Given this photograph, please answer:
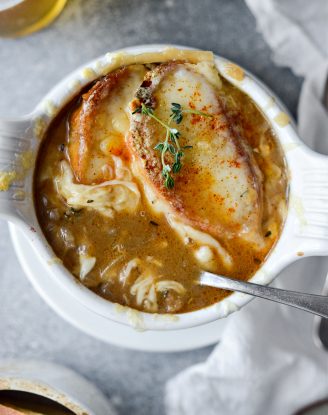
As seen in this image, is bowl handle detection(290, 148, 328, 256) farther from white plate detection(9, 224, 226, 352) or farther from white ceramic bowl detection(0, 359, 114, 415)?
white ceramic bowl detection(0, 359, 114, 415)

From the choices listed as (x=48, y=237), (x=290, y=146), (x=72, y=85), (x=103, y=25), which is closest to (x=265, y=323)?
(x=290, y=146)

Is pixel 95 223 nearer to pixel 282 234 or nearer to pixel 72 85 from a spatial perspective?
pixel 72 85

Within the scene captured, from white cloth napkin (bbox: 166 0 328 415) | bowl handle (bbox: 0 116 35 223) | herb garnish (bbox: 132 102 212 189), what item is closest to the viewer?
bowl handle (bbox: 0 116 35 223)

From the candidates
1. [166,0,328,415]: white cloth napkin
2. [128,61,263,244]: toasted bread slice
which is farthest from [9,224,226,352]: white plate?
[128,61,263,244]: toasted bread slice

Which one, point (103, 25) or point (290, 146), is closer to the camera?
point (290, 146)

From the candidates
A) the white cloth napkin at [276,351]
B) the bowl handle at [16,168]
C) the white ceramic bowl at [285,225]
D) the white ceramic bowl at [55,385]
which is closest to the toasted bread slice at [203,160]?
the white ceramic bowl at [285,225]

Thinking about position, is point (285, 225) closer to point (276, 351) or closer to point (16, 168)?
point (276, 351)
